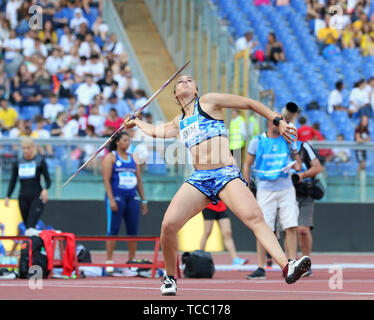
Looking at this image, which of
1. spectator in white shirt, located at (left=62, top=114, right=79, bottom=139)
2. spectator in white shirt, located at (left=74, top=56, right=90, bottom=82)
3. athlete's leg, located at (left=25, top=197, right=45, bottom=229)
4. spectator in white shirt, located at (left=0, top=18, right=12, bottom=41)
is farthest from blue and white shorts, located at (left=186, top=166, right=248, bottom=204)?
spectator in white shirt, located at (left=0, top=18, right=12, bottom=41)

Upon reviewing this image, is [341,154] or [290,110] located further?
[341,154]

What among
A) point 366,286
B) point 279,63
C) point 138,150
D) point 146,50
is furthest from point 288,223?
point 146,50

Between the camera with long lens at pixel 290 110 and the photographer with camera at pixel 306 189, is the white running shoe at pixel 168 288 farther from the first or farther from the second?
the photographer with camera at pixel 306 189

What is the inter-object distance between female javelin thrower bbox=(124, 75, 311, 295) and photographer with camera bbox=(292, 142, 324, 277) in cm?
469

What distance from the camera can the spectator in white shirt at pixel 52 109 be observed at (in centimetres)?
2152

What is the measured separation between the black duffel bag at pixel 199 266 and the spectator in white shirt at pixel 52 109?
7.99m

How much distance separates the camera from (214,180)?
9852 mm

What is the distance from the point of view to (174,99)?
10.7 metres

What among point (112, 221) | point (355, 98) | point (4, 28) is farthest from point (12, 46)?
point (112, 221)

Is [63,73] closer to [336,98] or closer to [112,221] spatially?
[336,98]

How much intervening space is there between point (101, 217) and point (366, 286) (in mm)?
8607

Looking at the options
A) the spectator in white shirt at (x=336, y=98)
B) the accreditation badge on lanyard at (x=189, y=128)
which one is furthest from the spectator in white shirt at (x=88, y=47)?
the accreditation badge on lanyard at (x=189, y=128)

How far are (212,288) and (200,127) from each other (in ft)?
8.31
